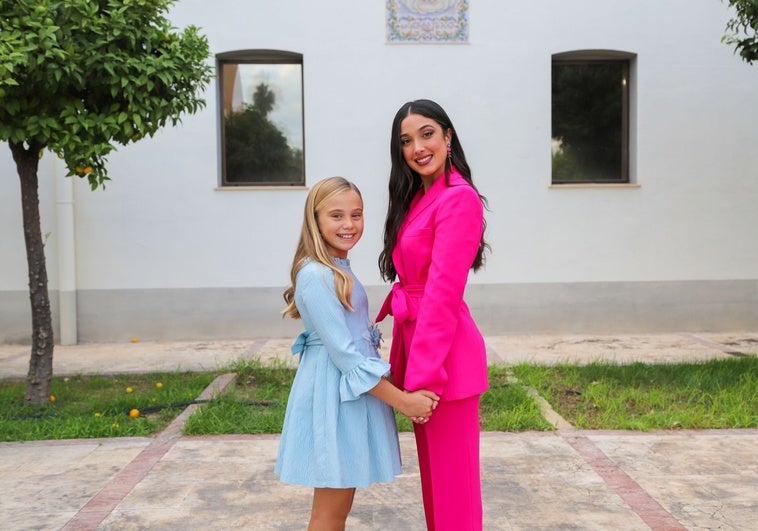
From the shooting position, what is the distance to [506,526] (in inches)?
129

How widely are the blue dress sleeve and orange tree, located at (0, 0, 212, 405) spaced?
9.97 feet

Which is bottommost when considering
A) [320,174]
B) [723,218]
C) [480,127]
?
[723,218]

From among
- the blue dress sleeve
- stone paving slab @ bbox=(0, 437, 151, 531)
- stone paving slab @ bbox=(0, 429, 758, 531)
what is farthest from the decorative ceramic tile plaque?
the blue dress sleeve

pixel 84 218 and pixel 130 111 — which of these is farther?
pixel 84 218

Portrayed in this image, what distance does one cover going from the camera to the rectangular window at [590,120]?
29.5ft

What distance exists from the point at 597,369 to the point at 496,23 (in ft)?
14.4

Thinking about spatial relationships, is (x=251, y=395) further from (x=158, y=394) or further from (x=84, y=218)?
(x=84, y=218)

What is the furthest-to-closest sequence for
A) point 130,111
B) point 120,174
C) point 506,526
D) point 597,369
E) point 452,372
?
point 120,174 → point 597,369 → point 130,111 → point 506,526 → point 452,372

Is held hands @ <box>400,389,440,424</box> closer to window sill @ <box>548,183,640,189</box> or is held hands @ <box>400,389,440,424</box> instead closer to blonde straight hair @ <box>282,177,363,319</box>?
blonde straight hair @ <box>282,177,363,319</box>

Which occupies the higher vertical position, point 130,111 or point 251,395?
point 130,111

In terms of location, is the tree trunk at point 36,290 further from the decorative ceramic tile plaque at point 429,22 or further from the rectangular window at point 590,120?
the rectangular window at point 590,120

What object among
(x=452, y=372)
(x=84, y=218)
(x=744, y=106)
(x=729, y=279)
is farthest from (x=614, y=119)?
(x=452, y=372)

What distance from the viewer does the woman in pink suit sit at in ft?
7.43

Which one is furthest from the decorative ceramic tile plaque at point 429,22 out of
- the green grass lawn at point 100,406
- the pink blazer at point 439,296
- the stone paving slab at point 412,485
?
the pink blazer at point 439,296
